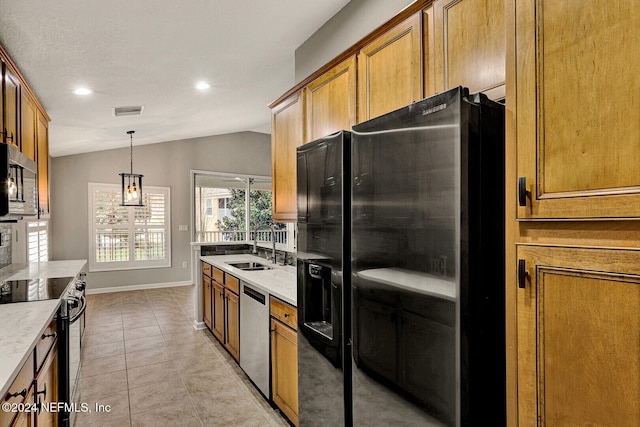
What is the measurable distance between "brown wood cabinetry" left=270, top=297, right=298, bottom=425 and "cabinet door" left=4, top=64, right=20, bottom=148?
2.12 meters

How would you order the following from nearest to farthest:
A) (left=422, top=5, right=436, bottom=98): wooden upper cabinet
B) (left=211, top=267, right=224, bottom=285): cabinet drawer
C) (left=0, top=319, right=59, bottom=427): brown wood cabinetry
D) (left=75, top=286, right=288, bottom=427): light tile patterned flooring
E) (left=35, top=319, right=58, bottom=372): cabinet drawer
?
(left=0, top=319, right=59, bottom=427): brown wood cabinetry, (left=422, top=5, right=436, bottom=98): wooden upper cabinet, (left=35, top=319, right=58, bottom=372): cabinet drawer, (left=75, top=286, right=288, bottom=427): light tile patterned flooring, (left=211, top=267, right=224, bottom=285): cabinet drawer

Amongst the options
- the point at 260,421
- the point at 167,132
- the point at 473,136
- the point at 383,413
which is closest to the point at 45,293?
the point at 260,421

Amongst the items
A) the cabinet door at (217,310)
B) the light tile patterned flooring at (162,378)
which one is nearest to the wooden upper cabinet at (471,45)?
the light tile patterned flooring at (162,378)

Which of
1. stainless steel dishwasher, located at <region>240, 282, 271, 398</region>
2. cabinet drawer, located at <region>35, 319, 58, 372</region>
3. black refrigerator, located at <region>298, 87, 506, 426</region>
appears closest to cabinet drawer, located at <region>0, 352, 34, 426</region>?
cabinet drawer, located at <region>35, 319, 58, 372</region>

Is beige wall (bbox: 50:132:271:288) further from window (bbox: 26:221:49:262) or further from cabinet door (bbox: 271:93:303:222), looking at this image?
cabinet door (bbox: 271:93:303:222)

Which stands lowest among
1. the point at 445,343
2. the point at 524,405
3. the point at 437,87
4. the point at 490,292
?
the point at 524,405

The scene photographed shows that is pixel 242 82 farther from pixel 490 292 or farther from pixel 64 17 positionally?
pixel 490 292

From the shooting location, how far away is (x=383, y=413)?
1366 mm

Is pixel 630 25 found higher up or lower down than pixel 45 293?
higher up

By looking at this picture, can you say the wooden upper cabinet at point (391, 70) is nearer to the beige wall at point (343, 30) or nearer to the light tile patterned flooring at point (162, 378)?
the beige wall at point (343, 30)

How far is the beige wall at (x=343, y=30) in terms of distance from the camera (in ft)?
6.86

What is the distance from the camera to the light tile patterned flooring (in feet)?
8.47

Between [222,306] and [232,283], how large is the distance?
0.50m

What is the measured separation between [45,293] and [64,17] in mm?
1638
